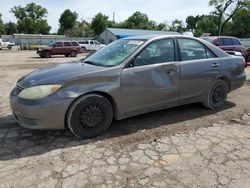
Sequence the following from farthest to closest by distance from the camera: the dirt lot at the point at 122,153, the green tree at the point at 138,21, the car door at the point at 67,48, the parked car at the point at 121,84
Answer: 1. the green tree at the point at 138,21
2. the car door at the point at 67,48
3. the parked car at the point at 121,84
4. the dirt lot at the point at 122,153

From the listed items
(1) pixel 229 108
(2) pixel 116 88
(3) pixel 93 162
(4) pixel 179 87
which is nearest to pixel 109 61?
(2) pixel 116 88

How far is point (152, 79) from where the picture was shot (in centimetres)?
436

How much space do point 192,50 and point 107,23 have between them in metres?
64.0

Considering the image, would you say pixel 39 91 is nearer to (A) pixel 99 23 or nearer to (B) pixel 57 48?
(B) pixel 57 48

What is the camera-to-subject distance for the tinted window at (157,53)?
4.32 meters

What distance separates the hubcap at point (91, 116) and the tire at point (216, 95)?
237 centimetres

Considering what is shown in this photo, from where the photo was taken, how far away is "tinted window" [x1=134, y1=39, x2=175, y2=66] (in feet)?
14.2

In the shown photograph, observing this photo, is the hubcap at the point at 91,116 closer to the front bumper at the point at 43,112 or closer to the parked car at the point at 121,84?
the parked car at the point at 121,84

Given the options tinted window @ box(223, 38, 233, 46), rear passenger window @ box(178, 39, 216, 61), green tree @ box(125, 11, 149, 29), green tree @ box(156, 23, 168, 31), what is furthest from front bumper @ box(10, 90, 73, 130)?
green tree @ box(156, 23, 168, 31)

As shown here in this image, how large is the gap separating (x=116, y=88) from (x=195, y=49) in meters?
1.93

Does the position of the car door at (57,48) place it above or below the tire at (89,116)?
above

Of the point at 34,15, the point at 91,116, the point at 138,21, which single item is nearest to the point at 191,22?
the point at 138,21

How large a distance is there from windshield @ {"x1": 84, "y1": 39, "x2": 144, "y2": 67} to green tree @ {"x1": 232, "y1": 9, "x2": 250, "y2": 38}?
53484mm

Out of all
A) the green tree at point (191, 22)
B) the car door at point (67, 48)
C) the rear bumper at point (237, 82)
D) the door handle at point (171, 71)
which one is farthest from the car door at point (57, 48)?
the green tree at point (191, 22)
